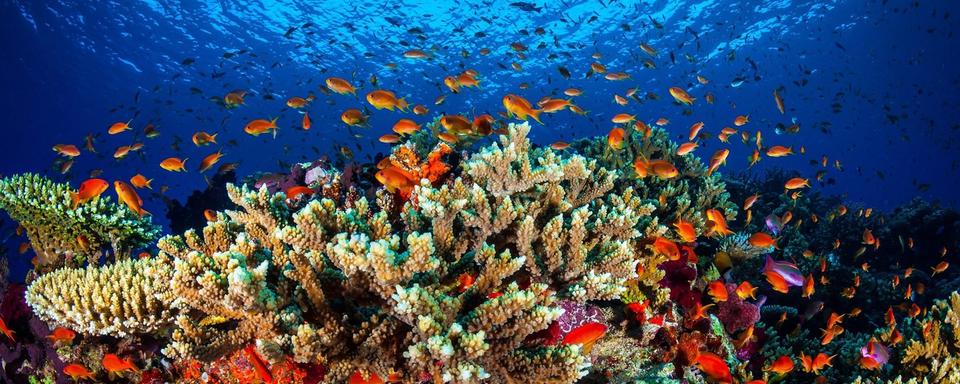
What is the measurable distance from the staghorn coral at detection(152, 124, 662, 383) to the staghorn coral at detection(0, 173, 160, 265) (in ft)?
8.36

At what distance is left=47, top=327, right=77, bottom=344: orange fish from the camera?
3500 millimetres

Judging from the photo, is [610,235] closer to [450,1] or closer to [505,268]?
[505,268]

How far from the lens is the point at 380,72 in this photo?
1606 inches

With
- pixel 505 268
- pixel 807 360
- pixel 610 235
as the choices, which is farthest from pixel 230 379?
pixel 807 360

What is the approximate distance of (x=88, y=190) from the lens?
489 cm

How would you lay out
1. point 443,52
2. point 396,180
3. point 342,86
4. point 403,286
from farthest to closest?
point 443,52 < point 342,86 < point 396,180 < point 403,286

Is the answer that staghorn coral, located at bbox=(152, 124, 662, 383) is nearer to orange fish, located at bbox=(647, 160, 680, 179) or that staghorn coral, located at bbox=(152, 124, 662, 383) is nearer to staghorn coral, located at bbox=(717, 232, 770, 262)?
orange fish, located at bbox=(647, 160, 680, 179)

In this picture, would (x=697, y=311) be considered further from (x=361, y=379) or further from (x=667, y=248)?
(x=361, y=379)

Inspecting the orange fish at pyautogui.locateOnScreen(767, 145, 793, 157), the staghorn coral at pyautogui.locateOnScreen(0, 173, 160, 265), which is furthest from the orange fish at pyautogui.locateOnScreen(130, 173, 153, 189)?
the orange fish at pyautogui.locateOnScreen(767, 145, 793, 157)

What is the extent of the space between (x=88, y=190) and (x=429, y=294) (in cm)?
488

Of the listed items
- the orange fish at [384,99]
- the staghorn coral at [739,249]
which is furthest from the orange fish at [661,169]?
the orange fish at [384,99]

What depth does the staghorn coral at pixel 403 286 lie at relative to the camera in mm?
2340

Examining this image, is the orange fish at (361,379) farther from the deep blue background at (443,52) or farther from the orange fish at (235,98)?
the deep blue background at (443,52)

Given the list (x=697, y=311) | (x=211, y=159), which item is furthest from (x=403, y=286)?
(x=211, y=159)
